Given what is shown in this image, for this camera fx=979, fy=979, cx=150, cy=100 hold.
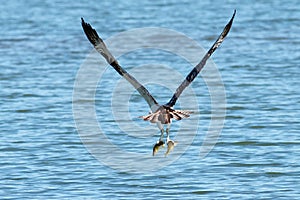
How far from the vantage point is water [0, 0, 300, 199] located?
1046 cm

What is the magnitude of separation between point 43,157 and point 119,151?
37.3 inches

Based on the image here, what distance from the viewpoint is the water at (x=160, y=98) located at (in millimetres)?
10461

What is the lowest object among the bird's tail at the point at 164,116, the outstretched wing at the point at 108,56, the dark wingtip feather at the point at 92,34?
the bird's tail at the point at 164,116

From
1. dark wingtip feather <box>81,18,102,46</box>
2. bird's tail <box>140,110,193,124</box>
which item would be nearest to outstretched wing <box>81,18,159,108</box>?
dark wingtip feather <box>81,18,102,46</box>

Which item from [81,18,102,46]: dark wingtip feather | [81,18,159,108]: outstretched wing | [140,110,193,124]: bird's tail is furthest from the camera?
[81,18,102,46]: dark wingtip feather

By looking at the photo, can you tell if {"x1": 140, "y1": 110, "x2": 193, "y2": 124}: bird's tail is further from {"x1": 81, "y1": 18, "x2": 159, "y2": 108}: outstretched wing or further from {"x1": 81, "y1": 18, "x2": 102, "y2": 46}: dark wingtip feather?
{"x1": 81, "y1": 18, "x2": 102, "y2": 46}: dark wingtip feather

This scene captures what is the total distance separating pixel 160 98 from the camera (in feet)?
50.0

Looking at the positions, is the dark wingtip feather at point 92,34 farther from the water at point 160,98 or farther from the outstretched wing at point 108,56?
the water at point 160,98

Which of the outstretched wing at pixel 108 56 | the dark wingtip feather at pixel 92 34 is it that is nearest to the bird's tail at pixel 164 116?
the outstretched wing at pixel 108 56

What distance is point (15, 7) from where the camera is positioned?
26.6 metres

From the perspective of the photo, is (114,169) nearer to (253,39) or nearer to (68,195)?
(68,195)

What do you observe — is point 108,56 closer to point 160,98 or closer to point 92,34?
point 92,34

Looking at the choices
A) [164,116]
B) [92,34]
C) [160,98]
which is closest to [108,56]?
[92,34]

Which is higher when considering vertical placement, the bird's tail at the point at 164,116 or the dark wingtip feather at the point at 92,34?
the dark wingtip feather at the point at 92,34
